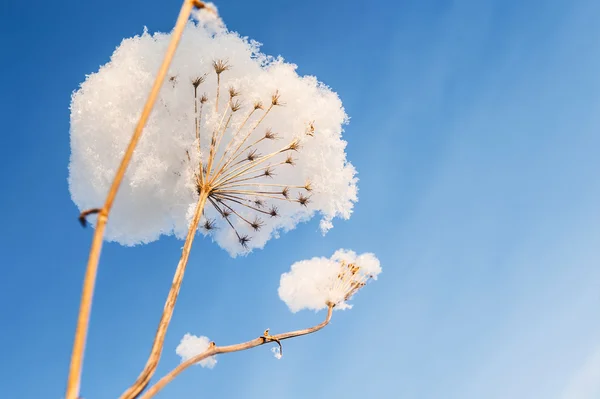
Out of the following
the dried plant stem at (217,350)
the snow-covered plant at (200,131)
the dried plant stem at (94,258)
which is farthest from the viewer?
the snow-covered plant at (200,131)

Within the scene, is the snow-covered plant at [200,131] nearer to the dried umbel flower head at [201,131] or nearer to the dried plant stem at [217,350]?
the dried umbel flower head at [201,131]

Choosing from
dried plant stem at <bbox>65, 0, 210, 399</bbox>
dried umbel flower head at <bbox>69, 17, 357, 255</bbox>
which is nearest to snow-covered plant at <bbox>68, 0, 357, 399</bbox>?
dried umbel flower head at <bbox>69, 17, 357, 255</bbox>

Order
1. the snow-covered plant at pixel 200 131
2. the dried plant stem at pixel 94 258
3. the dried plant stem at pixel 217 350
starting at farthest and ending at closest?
1. the snow-covered plant at pixel 200 131
2. the dried plant stem at pixel 217 350
3. the dried plant stem at pixel 94 258

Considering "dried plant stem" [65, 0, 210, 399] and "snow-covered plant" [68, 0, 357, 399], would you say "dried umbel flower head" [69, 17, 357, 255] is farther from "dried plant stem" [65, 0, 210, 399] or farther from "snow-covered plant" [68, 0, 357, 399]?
"dried plant stem" [65, 0, 210, 399]

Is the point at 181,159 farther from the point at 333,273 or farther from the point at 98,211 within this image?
the point at 98,211

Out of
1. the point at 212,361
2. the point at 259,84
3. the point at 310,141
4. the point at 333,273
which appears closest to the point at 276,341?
the point at 212,361

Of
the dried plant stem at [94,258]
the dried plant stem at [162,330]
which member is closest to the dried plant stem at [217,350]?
the dried plant stem at [162,330]

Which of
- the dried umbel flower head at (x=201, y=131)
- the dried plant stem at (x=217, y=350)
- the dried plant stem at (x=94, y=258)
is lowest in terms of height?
the dried plant stem at (x=94, y=258)

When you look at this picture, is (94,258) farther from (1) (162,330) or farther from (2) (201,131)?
(2) (201,131)
